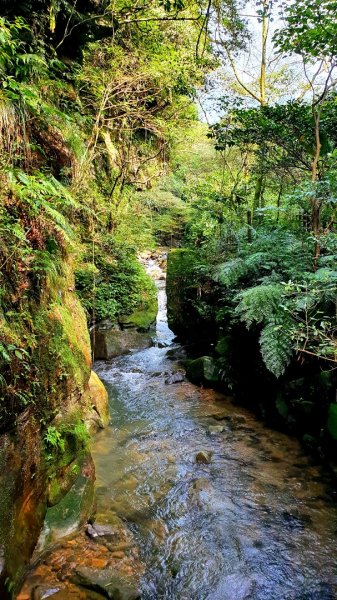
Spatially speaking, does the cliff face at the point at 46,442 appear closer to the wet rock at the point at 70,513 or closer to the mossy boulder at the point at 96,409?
the wet rock at the point at 70,513

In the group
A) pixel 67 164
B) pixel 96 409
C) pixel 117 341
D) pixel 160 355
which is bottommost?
pixel 160 355

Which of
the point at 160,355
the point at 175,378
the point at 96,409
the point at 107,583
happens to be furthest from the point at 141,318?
the point at 107,583

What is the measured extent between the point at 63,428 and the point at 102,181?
8.19 metres

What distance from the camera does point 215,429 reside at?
5.36m

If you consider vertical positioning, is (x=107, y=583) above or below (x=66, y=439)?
below

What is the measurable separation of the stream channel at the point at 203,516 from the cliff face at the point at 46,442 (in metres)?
0.42

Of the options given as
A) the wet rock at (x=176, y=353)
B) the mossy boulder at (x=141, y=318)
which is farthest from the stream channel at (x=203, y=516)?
the mossy boulder at (x=141, y=318)

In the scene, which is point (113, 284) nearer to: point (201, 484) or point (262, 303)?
point (262, 303)

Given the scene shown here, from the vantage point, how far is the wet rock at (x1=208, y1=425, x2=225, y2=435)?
5274 millimetres

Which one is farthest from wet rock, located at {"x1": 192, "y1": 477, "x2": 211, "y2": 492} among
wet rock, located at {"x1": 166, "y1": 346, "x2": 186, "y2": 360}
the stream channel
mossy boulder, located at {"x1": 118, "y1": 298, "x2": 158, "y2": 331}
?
mossy boulder, located at {"x1": 118, "y1": 298, "x2": 158, "y2": 331}

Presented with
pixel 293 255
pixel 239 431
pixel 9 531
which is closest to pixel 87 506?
pixel 9 531

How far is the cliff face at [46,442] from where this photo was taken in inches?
96.1

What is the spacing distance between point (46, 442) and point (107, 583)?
1.15 metres

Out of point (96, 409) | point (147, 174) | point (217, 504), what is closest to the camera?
point (217, 504)
